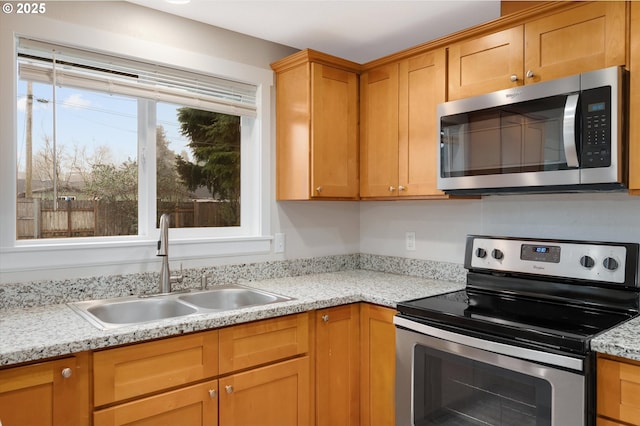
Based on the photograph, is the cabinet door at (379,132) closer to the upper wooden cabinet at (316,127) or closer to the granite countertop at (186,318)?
the upper wooden cabinet at (316,127)

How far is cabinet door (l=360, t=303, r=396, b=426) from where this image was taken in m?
2.06

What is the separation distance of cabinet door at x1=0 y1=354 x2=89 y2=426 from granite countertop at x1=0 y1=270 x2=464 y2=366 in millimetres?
48

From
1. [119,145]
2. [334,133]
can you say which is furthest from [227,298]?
[334,133]

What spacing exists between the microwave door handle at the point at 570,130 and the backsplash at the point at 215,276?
94 centimetres

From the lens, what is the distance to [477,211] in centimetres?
239

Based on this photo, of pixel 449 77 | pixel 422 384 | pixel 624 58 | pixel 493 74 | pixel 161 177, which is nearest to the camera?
pixel 624 58

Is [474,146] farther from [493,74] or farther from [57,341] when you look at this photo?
[57,341]

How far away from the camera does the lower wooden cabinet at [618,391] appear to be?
4.28 ft

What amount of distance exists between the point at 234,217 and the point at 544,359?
5.82 feet

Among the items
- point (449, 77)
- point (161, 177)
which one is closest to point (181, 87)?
point (161, 177)

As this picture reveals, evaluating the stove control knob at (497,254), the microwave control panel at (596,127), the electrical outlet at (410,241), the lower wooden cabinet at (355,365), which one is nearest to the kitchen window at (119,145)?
the lower wooden cabinet at (355,365)

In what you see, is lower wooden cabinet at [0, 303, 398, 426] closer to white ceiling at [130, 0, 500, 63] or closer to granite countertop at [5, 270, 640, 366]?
granite countertop at [5, 270, 640, 366]

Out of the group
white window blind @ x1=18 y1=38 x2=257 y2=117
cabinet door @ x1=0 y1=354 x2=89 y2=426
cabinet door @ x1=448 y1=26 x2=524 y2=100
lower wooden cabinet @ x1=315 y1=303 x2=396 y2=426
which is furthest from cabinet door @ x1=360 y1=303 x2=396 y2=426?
white window blind @ x1=18 y1=38 x2=257 y2=117

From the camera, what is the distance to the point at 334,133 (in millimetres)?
2531
